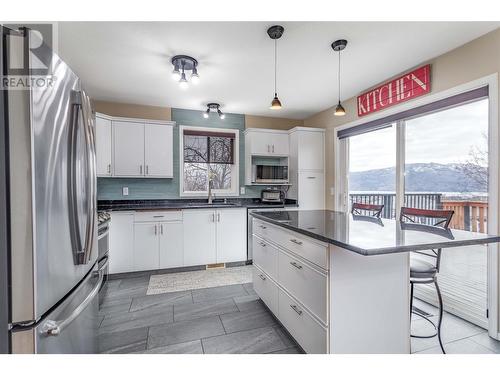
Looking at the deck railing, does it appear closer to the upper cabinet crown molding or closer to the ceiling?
the ceiling

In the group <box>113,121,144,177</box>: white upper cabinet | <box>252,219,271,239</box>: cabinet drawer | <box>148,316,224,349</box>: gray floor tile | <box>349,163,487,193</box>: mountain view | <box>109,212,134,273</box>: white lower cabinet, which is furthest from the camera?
<box>113,121,144,177</box>: white upper cabinet

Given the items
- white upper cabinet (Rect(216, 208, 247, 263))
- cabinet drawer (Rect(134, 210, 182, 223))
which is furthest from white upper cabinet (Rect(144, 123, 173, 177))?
white upper cabinet (Rect(216, 208, 247, 263))

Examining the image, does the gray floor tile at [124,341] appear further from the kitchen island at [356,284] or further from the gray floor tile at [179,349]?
the kitchen island at [356,284]

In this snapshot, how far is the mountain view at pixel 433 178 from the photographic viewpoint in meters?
2.39

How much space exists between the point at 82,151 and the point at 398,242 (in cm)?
175

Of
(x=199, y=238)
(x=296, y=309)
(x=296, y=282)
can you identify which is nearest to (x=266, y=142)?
(x=199, y=238)

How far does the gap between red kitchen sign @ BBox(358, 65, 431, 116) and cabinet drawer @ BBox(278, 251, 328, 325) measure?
238 cm

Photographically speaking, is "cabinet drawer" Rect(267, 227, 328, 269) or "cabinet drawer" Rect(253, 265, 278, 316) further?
"cabinet drawer" Rect(253, 265, 278, 316)

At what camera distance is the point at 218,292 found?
9.40 feet

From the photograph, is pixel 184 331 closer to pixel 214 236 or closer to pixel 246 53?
pixel 214 236

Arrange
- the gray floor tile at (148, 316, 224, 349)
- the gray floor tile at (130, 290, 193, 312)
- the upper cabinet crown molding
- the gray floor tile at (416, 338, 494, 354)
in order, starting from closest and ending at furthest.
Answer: the gray floor tile at (416, 338, 494, 354), the gray floor tile at (148, 316, 224, 349), the gray floor tile at (130, 290, 193, 312), the upper cabinet crown molding

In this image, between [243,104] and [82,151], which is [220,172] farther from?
[82,151]

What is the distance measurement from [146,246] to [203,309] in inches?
57.5

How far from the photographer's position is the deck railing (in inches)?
90.6
